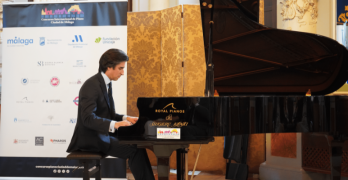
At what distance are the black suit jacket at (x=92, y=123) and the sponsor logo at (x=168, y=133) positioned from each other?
67cm

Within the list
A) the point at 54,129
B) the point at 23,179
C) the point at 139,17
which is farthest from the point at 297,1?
the point at 23,179

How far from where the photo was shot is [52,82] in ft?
10.3

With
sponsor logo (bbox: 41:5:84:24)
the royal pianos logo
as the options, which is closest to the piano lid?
the royal pianos logo

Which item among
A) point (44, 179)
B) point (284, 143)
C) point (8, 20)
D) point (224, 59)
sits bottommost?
point (44, 179)

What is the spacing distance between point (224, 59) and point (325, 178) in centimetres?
165

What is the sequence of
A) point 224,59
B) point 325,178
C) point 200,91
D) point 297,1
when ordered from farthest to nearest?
point 297,1, point 200,91, point 325,178, point 224,59

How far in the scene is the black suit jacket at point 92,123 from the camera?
2.22 metres

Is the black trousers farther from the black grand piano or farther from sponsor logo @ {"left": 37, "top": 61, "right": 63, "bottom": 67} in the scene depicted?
sponsor logo @ {"left": 37, "top": 61, "right": 63, "bottom": 67}

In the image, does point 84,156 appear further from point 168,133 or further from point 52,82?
point 52,82

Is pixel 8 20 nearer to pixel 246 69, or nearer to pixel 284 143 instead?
pixel 246 69

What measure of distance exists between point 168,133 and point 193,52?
6.15ft

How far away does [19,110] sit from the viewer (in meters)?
3.14

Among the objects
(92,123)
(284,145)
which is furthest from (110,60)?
(284,145)

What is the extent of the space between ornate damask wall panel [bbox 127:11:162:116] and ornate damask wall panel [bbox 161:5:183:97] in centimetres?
10
